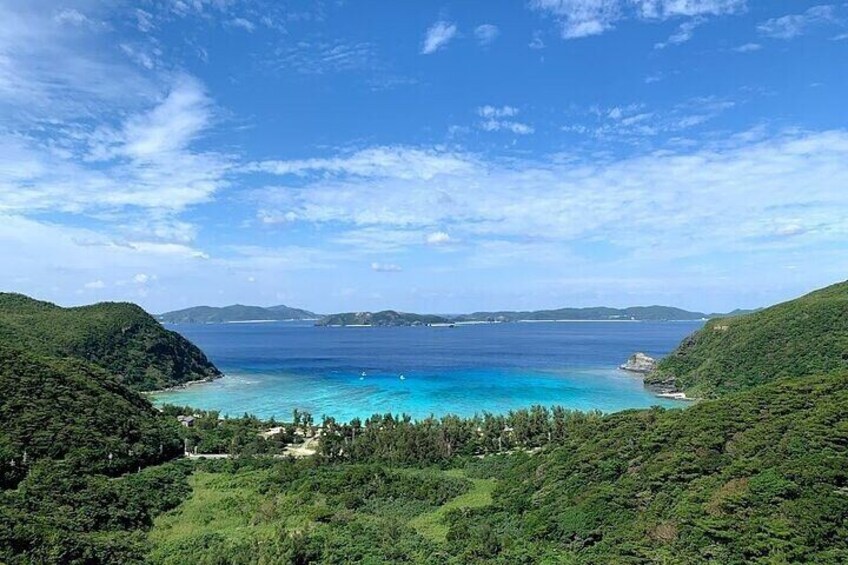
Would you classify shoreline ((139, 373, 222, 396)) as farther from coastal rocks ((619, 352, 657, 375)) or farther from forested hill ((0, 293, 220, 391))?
coastal rocks ((619, 352, 657, 375))

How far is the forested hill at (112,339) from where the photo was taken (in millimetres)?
106562

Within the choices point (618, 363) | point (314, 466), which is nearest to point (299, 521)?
point (314, 466)

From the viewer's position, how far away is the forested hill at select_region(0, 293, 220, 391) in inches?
4195

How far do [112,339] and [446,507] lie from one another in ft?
338

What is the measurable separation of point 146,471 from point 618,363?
126402 mm

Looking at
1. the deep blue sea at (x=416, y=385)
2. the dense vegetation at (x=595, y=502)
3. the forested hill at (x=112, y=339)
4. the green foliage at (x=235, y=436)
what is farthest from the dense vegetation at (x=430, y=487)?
the forested hill at (x=112, y=339)

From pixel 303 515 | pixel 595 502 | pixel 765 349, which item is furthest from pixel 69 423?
pixel 765 349

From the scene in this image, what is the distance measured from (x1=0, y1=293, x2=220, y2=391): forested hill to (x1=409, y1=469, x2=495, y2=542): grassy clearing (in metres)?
79.8

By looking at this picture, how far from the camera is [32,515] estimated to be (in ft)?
110

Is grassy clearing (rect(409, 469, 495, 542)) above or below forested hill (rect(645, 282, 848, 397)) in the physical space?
below

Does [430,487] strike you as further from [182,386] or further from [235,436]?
[182,386]

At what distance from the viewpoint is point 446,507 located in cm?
4378

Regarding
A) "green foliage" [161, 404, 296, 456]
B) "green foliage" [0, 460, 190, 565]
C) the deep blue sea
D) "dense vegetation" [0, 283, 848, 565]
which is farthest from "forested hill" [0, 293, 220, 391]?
"green foliage" [0, 460, 190, 565]

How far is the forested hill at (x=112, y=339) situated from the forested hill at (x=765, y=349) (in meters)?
105
